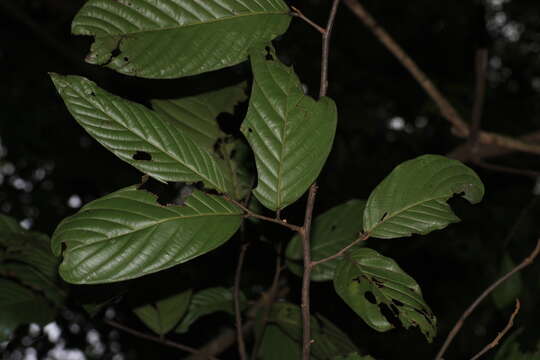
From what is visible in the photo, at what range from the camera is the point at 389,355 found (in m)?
1.85

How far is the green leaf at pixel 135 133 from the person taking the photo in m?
0.63

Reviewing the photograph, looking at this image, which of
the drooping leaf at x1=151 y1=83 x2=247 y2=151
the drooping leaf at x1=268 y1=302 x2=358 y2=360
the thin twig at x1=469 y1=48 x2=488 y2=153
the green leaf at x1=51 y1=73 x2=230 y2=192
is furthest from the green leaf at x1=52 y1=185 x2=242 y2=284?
the thin twig at x1=469 y1=48 x2=488 y2=153

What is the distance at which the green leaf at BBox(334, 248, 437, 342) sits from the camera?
640 mm

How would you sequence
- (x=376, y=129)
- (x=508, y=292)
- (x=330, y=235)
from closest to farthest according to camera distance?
(x=330, y=235) < (x=508, y=292) < (x=376, y=129)

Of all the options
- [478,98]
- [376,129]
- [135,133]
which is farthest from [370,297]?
[376,129]

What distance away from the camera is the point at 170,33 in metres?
0.67

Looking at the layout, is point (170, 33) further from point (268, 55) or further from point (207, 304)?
point (207, 304)

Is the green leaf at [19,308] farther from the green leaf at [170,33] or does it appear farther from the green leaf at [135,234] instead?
the green leaf at [170,33]

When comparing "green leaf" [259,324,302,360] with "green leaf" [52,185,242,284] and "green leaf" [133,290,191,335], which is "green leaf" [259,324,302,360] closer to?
"green leaf" [133,290,191,335]

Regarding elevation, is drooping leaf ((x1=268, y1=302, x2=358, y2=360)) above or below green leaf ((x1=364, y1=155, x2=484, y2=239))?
below

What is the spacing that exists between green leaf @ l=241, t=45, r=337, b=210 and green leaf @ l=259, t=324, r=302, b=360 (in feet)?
1.61

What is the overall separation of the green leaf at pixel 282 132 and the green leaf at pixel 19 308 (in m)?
0.50

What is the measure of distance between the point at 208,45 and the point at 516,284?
956 millimetres

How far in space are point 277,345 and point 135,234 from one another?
1.79ft
